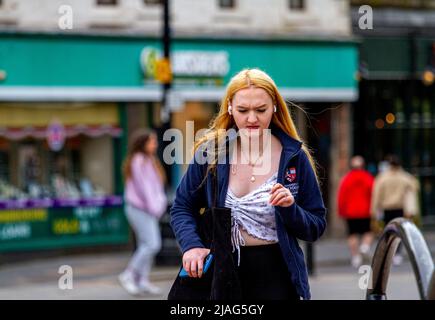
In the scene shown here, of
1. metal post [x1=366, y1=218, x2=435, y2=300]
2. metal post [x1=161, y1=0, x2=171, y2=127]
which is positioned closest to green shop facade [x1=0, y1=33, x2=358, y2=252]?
metal post [x1=161, y1=0, x2=171, y2=127]

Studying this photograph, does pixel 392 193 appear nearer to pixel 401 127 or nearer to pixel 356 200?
pixel 356 200

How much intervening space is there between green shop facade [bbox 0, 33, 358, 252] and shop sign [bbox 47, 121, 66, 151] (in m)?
0.02

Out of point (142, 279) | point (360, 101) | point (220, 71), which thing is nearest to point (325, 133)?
point (360, 101)

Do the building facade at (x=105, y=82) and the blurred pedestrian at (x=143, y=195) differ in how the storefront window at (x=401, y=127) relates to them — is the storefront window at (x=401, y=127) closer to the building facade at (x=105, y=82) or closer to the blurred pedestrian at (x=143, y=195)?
the building facade at (x=105, y=82)

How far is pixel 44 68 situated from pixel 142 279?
6707mm

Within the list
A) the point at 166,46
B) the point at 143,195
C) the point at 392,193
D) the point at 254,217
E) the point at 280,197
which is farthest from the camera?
the point at 392,193

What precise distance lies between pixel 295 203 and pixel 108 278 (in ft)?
37.0

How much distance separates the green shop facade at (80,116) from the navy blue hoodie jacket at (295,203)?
12625mm

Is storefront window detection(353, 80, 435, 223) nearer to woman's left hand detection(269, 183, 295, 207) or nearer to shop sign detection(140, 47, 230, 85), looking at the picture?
shop sign detection(140, 47, 230, 85)

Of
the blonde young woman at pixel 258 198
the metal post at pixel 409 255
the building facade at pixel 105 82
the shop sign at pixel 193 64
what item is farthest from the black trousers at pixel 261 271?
the shop sign at pixel 193 64

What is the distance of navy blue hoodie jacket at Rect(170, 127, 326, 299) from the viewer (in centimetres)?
419

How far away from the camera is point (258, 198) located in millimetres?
4219

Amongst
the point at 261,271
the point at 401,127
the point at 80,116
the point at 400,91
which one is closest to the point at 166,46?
the point at 80,116
